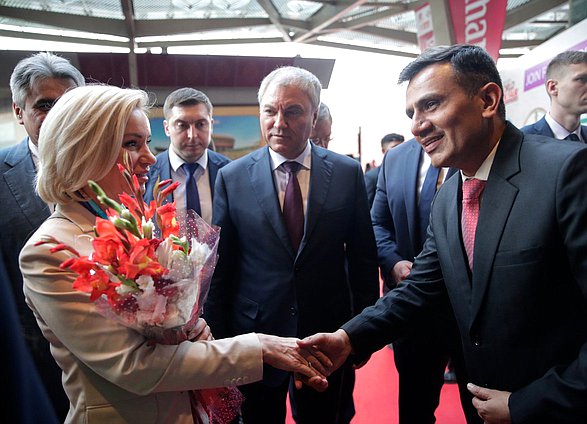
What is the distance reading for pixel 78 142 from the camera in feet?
4.06

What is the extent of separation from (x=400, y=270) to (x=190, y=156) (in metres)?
1.56

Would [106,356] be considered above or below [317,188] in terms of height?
below

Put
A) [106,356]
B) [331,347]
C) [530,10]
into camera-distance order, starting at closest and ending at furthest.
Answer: [106,356], [331,347], [530,10]

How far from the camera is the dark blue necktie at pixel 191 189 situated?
2.92m

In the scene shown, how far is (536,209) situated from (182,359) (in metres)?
1.04

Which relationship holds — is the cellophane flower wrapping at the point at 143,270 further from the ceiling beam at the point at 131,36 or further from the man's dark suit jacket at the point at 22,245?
the ceiling beam at the point at 131,36

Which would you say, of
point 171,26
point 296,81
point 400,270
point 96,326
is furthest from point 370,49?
point 96,326

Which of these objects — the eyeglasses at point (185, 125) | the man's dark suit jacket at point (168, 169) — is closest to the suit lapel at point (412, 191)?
the man's dark suit jacket at point (168, 169)

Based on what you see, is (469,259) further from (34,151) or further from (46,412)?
(34,151)

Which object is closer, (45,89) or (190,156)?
(45,89)

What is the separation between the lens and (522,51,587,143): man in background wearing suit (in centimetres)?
307

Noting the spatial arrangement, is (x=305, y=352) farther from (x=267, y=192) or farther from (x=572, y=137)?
(x=572, y=137)

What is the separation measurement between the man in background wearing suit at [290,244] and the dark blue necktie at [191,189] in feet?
2.52

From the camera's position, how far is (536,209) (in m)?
1.25
